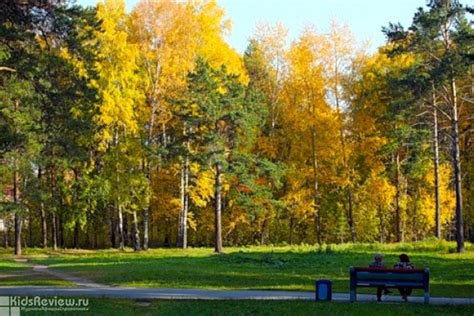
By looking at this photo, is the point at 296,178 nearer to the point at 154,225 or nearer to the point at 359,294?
the point at 154,225

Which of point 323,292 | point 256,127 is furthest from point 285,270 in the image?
point 256,127

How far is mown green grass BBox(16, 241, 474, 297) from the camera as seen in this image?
678 inches

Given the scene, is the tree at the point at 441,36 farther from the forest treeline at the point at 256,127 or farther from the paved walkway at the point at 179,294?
the paved walkway at the point at 179,294

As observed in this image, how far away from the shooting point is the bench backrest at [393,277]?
1262cm

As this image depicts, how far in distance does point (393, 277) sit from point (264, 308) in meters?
2.93

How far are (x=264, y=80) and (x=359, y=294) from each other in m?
33.5

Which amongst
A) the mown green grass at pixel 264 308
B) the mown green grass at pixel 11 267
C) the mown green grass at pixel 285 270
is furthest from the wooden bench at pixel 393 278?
the mown green grass at pixel 11 267

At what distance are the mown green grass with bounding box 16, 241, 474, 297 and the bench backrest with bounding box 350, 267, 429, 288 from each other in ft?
8.26

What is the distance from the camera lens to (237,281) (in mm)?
18312

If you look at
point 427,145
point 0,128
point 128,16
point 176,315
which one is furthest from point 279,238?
point 176,315

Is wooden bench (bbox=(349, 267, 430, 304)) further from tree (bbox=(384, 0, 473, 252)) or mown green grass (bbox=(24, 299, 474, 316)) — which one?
tree (bbox=(384, 0, 473, 252))

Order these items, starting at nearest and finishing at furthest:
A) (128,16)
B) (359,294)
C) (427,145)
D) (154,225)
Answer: (359,294) → (427,145) → (128,16) → (154,225)

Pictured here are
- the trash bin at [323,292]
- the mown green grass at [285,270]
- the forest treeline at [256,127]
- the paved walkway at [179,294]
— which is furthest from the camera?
the forest treeline at [256,127]

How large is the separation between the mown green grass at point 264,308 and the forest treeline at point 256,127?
1839cm
